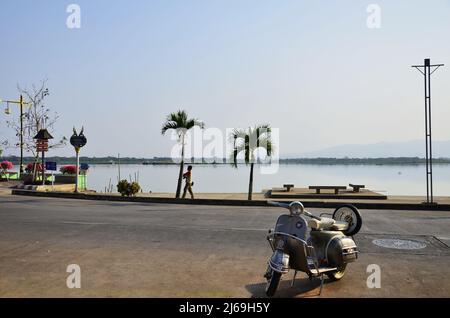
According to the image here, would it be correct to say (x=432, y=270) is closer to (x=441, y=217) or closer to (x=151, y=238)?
(x=151, y=238)

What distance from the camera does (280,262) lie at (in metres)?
6.02

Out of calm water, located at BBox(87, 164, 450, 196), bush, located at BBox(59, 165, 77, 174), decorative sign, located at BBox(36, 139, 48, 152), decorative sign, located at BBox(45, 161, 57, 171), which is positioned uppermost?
decorative sign, located at BBox(36, 139, 48, 152)

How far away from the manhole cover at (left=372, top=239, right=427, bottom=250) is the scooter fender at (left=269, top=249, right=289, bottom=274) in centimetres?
464

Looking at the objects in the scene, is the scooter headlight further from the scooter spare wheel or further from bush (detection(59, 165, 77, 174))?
bush (detection(59, 165, 77, 174))

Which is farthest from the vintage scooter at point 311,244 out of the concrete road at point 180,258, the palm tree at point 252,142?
the palm tree at point 252,142

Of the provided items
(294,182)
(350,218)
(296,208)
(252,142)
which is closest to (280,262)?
(296,208)

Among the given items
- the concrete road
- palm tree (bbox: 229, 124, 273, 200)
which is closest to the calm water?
palm tree (bbox: 229, 124, 273, 200)

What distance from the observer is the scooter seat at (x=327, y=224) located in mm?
6730

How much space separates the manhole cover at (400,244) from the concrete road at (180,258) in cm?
23

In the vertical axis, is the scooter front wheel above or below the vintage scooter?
below

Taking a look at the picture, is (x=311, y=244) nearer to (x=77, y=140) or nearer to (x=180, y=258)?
(x=180, y=258)

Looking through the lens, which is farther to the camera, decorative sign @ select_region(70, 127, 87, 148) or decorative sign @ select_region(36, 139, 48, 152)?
decorative sign @ select_region(36, 139, 48, 152)

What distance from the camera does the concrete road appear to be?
6.52 m
